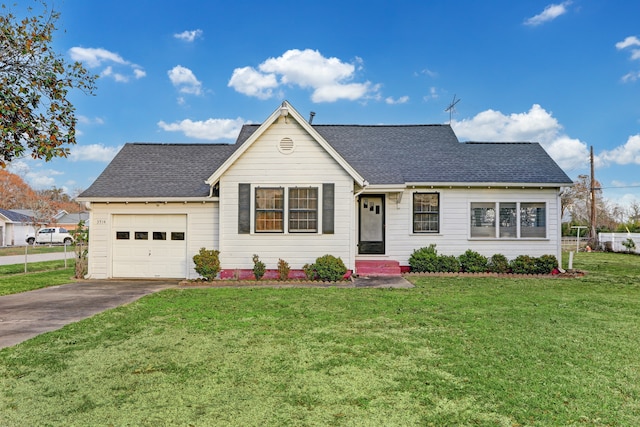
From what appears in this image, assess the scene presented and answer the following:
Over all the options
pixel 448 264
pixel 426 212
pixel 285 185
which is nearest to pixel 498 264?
pixel 448 264

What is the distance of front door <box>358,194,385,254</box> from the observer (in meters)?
14.3

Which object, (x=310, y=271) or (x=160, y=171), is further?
(x=160, y=171)

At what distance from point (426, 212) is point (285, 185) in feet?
17.5

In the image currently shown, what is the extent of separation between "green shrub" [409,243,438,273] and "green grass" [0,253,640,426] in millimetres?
4959

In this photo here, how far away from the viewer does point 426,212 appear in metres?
14.0

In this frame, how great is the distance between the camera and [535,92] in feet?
67.9

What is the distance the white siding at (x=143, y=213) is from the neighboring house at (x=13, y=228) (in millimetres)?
32582

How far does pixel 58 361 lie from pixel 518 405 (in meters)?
5.40

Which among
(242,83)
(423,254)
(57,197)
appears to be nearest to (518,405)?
(423,254)

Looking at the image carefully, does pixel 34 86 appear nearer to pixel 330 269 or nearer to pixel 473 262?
pixel 330 269

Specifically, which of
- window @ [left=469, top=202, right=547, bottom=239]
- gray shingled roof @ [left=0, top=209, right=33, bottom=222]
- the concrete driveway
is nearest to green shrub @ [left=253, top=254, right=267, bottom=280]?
the concrete driveway

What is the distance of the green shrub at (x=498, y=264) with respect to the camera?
13523 mm

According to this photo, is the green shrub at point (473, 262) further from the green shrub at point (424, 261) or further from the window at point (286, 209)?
the window at point (286, 209)

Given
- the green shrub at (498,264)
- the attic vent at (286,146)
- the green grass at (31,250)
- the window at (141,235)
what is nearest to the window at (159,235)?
the window at (141,235)
